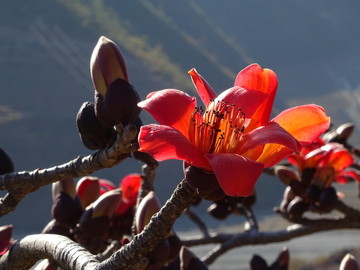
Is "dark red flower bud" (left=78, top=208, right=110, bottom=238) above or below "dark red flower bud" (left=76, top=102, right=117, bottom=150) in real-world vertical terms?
below

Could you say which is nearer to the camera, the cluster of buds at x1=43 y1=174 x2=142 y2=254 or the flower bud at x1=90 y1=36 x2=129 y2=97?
the flower bud at x1=90 y1=36 x2=129 y2=97

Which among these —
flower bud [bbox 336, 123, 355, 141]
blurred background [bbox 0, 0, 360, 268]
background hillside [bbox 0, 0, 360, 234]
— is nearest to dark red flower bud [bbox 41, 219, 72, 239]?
flower bud [bbox 336, 123, 355, 141]

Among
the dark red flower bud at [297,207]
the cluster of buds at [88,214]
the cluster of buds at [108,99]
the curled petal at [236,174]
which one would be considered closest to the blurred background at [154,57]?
the dark red flower bud at [297,207]

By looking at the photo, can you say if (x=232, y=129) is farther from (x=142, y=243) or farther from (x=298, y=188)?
(x=298, y=188)

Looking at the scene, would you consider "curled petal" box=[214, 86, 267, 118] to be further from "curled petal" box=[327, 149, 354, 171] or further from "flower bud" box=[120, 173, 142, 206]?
"curled petal" box=[327, 149, 354, 171]

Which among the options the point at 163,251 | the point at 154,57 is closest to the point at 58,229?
the point at 163,251

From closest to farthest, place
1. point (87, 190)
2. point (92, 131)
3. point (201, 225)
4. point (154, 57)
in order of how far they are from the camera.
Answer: point (92, 131)
point (87, 190)
point (201, 225)
point (154, 57)
